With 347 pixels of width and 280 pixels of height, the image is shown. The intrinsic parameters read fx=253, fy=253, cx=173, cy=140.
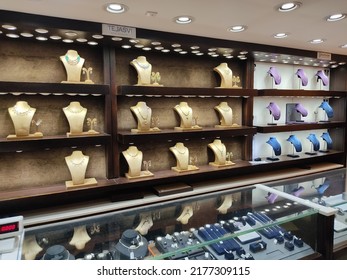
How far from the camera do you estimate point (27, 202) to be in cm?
253

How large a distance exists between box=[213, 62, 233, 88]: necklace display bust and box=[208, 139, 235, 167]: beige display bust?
815mm

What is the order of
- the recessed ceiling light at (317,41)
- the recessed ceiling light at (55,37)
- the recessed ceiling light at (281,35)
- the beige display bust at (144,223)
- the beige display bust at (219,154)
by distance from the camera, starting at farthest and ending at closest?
1. the beige display bust at (219,154)
2. the recessed ceiling light at (317,41)
3. the recessed ceiling light at (281,35)
4. the recessed ceiling light at (55,37)
5. the beige display bust at (144,223)

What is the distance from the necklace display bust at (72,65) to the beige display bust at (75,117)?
28 cm

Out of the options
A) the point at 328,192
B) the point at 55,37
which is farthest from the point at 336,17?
the point at 55,37

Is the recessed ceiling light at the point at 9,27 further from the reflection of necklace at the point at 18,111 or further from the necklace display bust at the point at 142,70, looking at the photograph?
the necklace display bust at the point at 142,70

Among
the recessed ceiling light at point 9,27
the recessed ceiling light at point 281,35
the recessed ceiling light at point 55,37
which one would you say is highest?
the recessed ceiling light at point 281,35

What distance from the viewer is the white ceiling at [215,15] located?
207 cm

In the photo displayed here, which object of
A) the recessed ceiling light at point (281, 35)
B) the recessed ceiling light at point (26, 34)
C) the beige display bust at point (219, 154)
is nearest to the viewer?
the recessed ceiling light at point (26, 34)

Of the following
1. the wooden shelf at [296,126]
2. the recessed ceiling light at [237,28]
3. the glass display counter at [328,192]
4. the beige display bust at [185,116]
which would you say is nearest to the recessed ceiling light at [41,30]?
the beige display bust at [185,116]

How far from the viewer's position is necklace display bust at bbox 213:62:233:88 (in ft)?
11.9

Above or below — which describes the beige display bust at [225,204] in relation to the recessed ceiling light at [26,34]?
below

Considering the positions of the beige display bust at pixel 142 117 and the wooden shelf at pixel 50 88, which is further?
the beige display bust at pixel 142 117

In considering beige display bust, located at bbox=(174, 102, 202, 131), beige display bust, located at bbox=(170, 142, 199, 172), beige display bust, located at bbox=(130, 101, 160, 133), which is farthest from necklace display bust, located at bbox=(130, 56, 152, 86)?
beige display bust, located at bbox=(170, 142, 199, 172)

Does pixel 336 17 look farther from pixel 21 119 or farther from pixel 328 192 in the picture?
pixel 21 119
